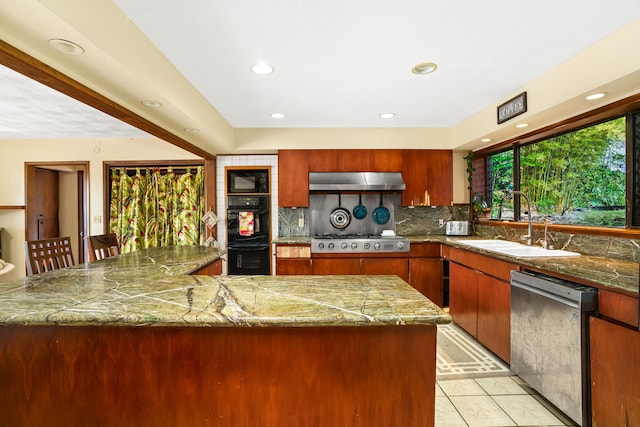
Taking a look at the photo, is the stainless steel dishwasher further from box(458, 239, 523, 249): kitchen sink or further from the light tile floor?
box(458, 239, 523, 249): kitchen sink

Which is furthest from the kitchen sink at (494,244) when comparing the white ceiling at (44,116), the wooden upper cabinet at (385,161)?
the white ceiling at (44,116)

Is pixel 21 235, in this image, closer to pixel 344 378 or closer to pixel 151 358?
pixel 151 358

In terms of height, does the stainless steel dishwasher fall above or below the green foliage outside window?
below

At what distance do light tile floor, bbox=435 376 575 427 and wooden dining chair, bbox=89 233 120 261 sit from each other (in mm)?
2892

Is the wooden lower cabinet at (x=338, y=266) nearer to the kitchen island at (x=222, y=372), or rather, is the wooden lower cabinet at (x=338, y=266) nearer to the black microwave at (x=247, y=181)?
the black microwave at (x=247, y=181)

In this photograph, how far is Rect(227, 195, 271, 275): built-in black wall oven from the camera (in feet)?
14.1

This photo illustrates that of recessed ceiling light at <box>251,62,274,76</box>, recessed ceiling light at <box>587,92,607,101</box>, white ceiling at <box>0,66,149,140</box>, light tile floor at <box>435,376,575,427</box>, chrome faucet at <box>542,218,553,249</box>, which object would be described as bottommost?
light tile floor at <box>435,376,575,427</box>

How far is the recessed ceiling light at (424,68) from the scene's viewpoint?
2.25 m

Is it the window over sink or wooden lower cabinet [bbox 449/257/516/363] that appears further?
wooden lower cabinet [bbox 449/257/516/363]

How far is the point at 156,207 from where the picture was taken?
15.6 ft

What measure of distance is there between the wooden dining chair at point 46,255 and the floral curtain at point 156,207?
220cm

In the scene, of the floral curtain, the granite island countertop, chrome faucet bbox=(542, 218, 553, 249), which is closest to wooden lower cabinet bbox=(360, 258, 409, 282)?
chrome faucet bbox=(542, 218, 553, 249)

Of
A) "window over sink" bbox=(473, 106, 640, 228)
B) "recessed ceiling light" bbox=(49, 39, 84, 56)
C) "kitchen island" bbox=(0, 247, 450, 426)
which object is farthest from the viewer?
"window over sink" bbox=(473, 106, 640, 228)

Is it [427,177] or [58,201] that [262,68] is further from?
[58,201]
